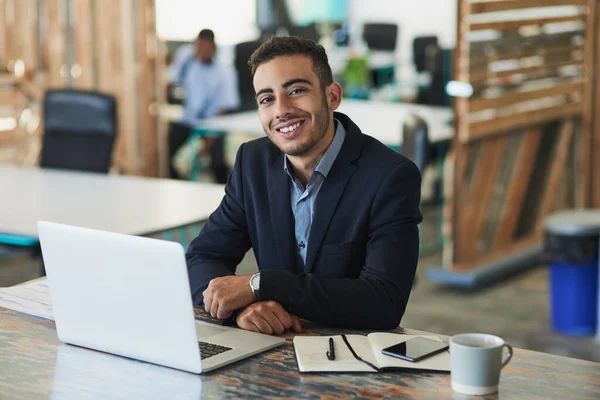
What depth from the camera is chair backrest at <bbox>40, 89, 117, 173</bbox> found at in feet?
15.8

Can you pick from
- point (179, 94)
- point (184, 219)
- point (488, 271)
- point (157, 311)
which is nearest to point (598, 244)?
point (488, 271)

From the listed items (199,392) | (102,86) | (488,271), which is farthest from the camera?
(102,86)

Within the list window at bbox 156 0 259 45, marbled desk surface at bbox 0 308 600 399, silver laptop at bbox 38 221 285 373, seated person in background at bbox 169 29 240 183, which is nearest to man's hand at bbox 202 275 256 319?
silver laptop at bbox 38 221 285 373

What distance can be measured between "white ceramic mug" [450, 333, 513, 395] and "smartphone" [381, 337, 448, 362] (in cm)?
16

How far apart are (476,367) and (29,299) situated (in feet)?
3.79

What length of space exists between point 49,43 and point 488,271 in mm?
3164

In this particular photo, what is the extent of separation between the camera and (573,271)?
16.6 ft

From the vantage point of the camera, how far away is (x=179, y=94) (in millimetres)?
9977

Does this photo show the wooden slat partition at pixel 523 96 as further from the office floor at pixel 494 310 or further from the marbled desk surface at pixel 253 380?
the marbled desk surface at pixel 253 380

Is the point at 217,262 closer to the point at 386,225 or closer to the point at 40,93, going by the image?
the point at 386,225

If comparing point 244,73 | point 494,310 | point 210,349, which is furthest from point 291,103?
point 244,73

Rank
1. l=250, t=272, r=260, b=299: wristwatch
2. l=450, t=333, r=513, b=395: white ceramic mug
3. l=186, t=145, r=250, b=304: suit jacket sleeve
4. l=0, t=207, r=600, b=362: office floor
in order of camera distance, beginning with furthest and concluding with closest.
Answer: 1. l=0, t=207, r=600, b=362: office floor
2. l=186, t=145, r=250, b=304: suit jacket sleeve
3. l=250, t=272, r=260, b=299: wristwatch
4. l=450, t=333, r=513, b=395: white ceramic mug

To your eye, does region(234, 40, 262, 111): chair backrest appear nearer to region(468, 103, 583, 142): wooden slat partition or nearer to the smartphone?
region(468, 103, 583, 142): wooden slat partition

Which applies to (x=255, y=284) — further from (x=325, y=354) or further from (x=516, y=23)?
(x=516, y=23)
